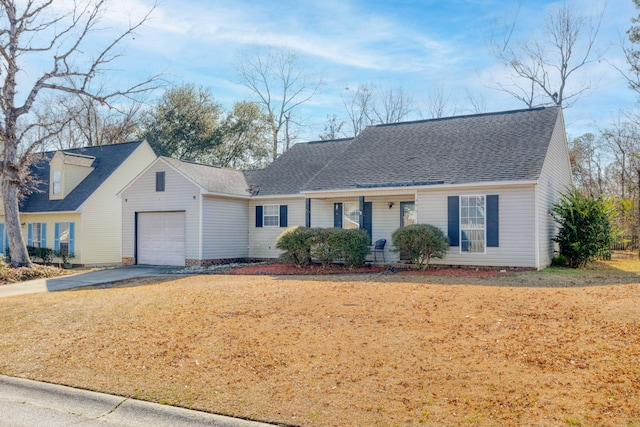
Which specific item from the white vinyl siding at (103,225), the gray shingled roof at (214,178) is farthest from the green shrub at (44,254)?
the gray shingled roof at (214,178)

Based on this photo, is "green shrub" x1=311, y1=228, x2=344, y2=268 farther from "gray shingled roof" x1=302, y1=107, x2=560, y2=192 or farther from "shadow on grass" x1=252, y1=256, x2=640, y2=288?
"gray shingled roof" x1=302, y1=107, x2=560, y2=192

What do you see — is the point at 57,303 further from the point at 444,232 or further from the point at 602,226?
the point at 602,226

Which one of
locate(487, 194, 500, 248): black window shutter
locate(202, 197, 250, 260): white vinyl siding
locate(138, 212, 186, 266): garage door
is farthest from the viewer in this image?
locate(138, 212, 186, 266): garage door

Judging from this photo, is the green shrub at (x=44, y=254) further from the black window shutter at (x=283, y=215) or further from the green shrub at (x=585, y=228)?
the green shrub at (x=585, y=228)

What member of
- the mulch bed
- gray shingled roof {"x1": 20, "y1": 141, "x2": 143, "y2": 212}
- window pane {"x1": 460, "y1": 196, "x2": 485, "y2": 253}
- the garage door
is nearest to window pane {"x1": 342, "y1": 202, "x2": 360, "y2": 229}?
the mulch bed

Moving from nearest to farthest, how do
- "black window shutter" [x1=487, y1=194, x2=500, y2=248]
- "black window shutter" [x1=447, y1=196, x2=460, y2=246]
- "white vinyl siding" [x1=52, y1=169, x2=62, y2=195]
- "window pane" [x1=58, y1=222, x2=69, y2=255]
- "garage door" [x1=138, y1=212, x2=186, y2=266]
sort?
"black window shutter" [x1=487, y1=194, x2=500, y2=248]
"black window shutter" [x1=447, y1=196, x2=460, y2=246]
"garage door" [x1=138, y1=212, x2=186, y2=266]
"window pane" [x1=58, y1=222, x2=69, y2=255]
"white vinyl siding" [x1=52, y1=169, x2=62, y2=195]

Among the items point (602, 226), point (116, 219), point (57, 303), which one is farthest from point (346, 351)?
point (116, 219)

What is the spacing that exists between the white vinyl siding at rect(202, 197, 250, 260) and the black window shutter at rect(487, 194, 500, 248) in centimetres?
1031

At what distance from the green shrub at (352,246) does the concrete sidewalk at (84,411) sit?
10697 mm

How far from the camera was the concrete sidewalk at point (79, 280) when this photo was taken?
13.9 metres

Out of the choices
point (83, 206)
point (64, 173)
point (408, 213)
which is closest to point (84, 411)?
point (408, 213)

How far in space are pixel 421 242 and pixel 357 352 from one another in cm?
878

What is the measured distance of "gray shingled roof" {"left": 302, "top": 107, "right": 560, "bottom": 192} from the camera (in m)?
15.5

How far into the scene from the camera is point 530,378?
5.05 meters
